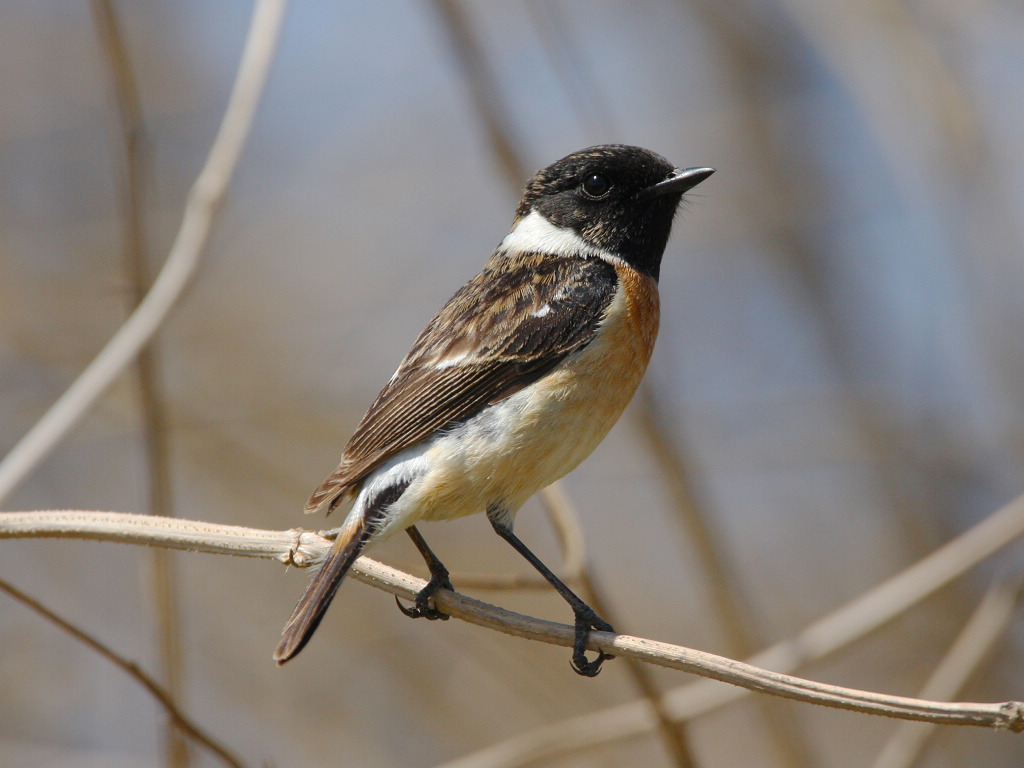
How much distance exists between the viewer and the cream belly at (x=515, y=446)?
10.1 ft

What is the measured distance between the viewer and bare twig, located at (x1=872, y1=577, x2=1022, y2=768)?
3.27 meters

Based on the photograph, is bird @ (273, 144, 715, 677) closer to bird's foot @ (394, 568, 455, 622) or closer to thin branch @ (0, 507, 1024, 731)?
bird's foot @ (394, 568, 455, 622)

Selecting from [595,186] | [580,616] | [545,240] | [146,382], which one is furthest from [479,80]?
[580,616]

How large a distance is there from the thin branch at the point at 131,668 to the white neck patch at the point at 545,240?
6.97 ft

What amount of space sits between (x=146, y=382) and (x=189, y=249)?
47 cm

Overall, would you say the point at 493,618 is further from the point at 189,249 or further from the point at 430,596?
the point at 189,249

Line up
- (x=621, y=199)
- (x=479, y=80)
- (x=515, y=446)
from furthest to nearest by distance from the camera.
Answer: (x=621, y=199)
(x=479, y=80)
(x=515, y=446)

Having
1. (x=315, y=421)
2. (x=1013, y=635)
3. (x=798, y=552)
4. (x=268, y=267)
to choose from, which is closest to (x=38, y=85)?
(x=268, y=267)

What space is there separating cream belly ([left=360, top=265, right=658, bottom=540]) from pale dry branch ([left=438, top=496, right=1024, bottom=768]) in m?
0.85

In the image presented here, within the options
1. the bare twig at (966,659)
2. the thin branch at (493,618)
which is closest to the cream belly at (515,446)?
the thin branch at (493,618)

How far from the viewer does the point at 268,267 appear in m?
6.53

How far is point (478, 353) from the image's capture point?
130 inches

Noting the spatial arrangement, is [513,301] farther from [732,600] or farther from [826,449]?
[826,449]

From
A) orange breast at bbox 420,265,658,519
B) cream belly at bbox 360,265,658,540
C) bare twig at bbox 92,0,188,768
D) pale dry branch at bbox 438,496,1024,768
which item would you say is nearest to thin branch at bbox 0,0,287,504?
bare twig at bbox 92,0,188,768
